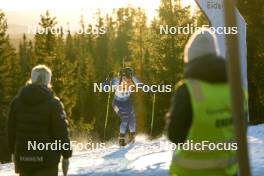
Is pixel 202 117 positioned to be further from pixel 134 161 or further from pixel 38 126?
pixel 134 161

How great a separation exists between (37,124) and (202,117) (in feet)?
7.84

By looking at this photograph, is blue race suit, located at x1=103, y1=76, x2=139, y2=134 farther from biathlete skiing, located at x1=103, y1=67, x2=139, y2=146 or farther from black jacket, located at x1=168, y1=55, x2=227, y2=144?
black jacket, located at x1=168, y1=55, x2=227, y2=144

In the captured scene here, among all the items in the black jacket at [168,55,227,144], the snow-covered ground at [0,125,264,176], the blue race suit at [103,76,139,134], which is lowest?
the snow-covered ground at [0,125,264,176]

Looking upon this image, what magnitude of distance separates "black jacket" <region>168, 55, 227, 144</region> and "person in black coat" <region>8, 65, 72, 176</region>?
84.4 inches

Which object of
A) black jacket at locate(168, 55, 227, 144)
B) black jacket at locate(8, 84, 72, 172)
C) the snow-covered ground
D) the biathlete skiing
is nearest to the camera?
black jacket at locate(168, 55, 227, 144)

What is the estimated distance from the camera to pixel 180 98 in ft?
10.9

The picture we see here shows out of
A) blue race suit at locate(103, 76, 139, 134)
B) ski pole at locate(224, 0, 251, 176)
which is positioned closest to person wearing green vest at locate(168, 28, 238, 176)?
ski pole at locate(224, 0, 251, 176)

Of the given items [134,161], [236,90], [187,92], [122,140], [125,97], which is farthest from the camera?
[125,97]

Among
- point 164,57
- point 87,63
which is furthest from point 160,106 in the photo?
point 87,63

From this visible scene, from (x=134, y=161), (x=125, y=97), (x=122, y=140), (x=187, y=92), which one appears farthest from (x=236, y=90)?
(x=125, y=97)

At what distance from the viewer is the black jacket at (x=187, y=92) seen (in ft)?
10.9

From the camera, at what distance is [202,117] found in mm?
3385

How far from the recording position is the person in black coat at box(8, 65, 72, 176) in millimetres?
5391

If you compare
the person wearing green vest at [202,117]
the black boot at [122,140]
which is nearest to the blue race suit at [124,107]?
the black boot at [122,140]
